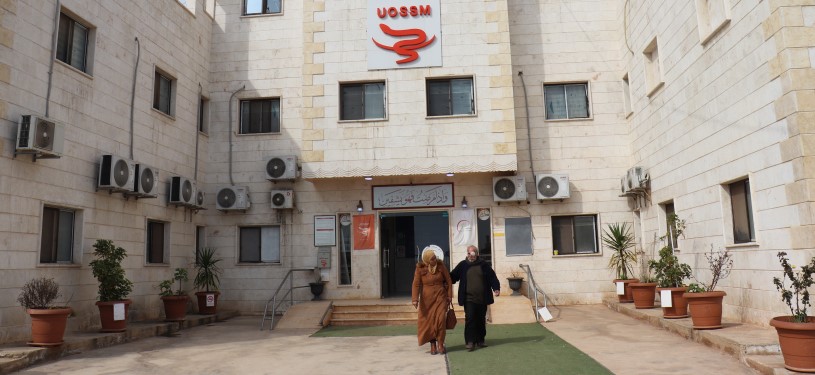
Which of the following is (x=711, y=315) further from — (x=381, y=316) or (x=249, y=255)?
(x=249, y=255)

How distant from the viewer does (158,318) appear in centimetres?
1165

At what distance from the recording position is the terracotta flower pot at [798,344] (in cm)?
536

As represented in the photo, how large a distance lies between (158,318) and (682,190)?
10.5 metres

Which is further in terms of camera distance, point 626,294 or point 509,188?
point 509,188

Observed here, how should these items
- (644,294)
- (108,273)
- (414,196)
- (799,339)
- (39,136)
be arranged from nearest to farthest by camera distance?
(799,339)
(39,136)
(108,273)
(644,294)
(414,196)

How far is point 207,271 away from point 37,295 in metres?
5.08

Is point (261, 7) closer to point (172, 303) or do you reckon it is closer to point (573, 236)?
point (172, 303)

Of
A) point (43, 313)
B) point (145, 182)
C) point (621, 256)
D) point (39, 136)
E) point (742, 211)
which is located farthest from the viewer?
point (621, 256)

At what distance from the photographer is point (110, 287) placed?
935cm

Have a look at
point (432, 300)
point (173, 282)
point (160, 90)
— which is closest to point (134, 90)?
point (160, 90)

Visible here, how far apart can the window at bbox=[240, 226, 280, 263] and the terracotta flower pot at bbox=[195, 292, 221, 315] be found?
1430 mm

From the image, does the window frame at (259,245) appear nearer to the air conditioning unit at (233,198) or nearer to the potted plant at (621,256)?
the air conditioning unit at (233,198)

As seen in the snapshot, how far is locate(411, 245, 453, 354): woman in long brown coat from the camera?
7633mm

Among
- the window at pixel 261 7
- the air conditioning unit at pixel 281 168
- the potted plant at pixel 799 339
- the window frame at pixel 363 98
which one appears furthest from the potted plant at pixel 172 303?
the potted plant at pixel 799 339
